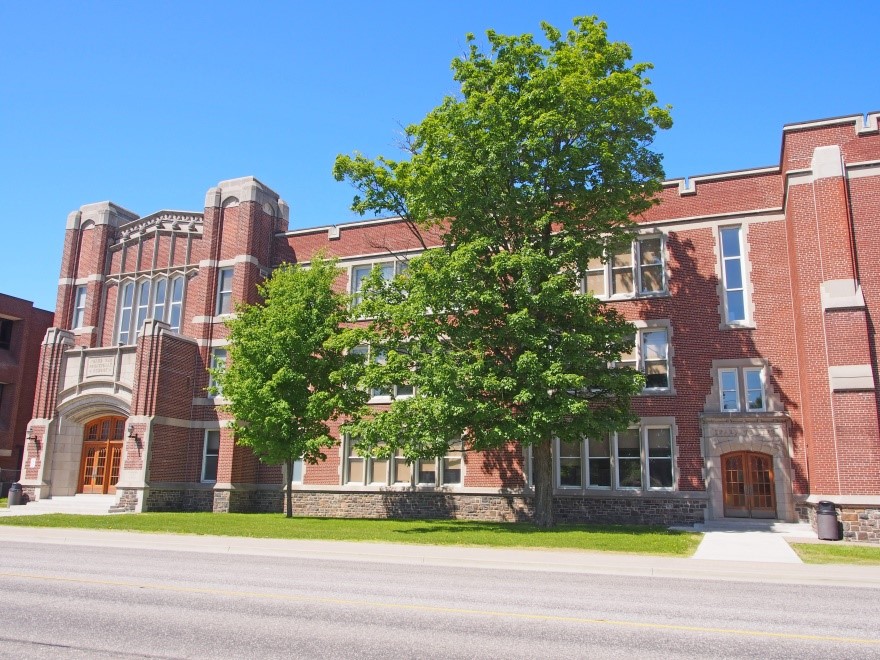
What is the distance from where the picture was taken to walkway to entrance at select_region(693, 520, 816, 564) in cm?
1458

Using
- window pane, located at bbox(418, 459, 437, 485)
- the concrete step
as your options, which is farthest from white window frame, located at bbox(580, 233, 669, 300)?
the concrete step

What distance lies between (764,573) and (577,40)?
15.1 m

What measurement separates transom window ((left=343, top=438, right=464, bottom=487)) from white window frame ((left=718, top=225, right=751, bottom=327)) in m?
10.1

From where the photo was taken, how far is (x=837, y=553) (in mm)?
15258

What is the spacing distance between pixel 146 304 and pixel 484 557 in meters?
23.5

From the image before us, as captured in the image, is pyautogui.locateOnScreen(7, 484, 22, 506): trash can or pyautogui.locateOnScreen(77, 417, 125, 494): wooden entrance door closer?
pyautogui.locateOnScreen(7, 484, 22, 506): trash can

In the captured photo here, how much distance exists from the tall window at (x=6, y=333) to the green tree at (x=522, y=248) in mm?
27656

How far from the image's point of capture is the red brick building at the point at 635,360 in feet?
67.5

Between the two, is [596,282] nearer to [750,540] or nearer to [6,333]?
[750,540]

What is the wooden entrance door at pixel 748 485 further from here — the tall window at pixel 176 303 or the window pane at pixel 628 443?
the tall window at pixel 176 303

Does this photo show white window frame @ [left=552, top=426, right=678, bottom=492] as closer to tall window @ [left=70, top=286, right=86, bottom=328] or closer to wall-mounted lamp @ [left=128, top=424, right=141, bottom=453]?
wall-mounted lamp @ [left=128, top=424, right=141, bottom=453]

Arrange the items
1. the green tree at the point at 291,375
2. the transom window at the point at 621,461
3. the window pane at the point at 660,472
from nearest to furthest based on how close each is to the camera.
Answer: the window pane at the point at 660,472 < the transom window at the point at 621,461 < the green tree at the point at 291,375

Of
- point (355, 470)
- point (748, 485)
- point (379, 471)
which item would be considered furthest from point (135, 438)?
point (748, 485)

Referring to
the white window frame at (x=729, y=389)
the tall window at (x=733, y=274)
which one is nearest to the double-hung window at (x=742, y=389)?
the white window frame at (x=729, y=389)
